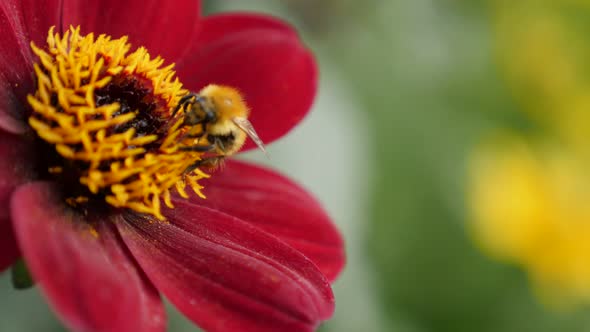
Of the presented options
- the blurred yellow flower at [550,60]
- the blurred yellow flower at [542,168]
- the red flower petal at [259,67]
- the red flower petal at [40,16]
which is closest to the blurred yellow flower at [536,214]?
the blurred yellow flower at [542,168]

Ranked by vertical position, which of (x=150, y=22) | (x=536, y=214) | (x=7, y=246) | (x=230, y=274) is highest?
(x=536, y=214)

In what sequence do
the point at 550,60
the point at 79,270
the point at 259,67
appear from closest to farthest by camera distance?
the point at 79,270, the point at 259,67, the point at 550,60

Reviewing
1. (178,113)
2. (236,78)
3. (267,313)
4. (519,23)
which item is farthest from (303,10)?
(267,313)

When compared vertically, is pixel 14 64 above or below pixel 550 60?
below

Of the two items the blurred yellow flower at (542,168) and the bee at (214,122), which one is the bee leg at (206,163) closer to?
the bee at (214,122)

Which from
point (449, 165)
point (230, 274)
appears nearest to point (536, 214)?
point (449, 165)

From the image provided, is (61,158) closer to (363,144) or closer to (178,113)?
(178,113)

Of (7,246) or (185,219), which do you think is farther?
(185,219)

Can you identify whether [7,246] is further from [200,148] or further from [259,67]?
[259,67]
